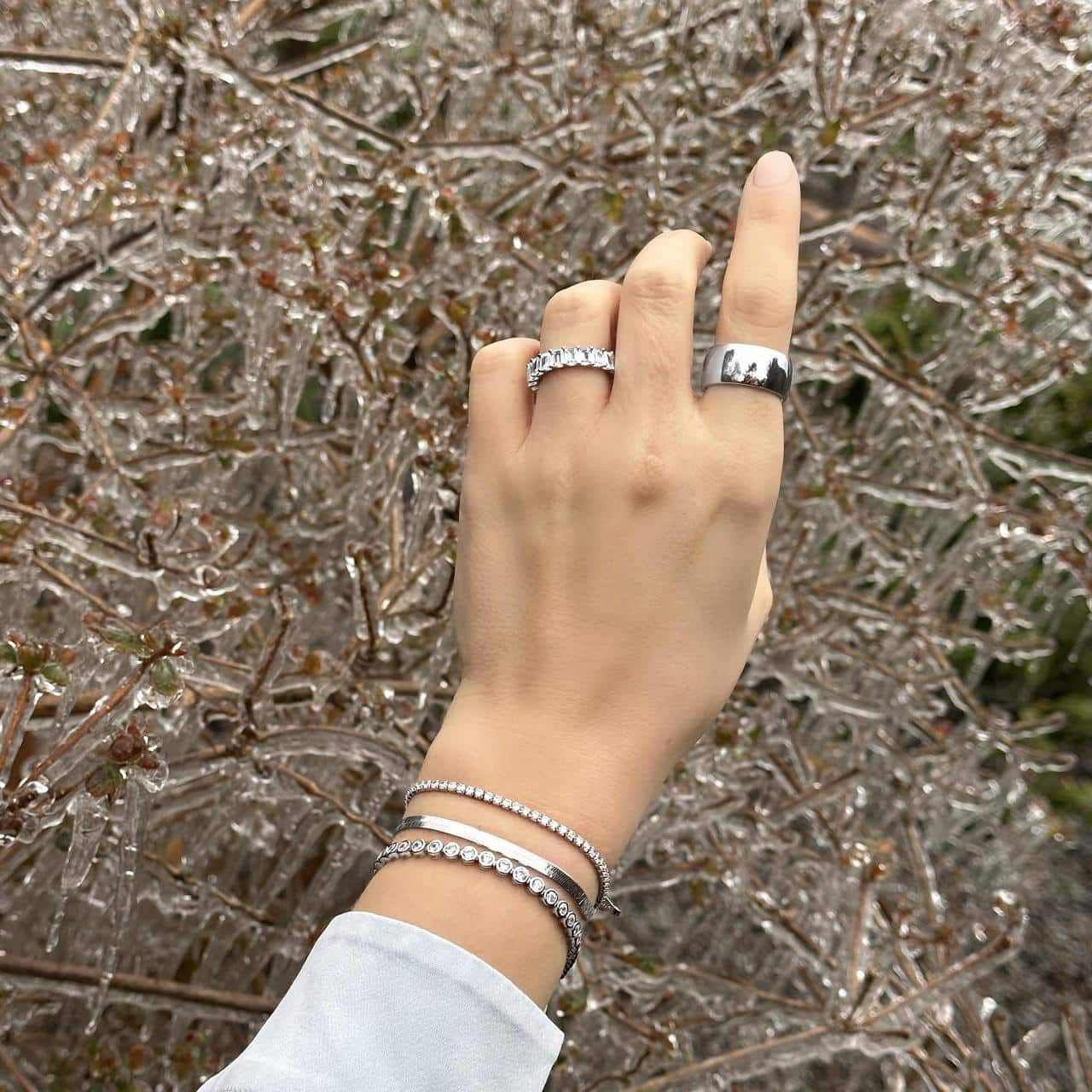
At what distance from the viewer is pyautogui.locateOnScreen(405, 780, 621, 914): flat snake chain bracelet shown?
0.84 m

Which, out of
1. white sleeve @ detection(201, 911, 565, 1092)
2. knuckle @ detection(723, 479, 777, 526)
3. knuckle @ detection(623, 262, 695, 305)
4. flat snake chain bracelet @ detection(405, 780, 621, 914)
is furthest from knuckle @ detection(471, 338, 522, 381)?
white sleeve @ detection(201, 911, 565, 1092)

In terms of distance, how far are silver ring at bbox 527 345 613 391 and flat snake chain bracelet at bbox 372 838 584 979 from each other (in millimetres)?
490

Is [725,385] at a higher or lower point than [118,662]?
higher

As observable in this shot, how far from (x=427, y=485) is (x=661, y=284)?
82 centimetres

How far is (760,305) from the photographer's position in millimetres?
931

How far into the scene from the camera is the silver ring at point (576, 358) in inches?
38.1

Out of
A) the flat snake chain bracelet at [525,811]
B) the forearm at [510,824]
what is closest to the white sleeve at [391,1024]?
the forearm at [510,824]

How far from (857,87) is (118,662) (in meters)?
2.61

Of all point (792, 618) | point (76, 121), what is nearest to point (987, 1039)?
point (792, 618)

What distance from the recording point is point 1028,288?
8.50 ft

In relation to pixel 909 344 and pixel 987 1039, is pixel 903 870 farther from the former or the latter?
pixel 909 344

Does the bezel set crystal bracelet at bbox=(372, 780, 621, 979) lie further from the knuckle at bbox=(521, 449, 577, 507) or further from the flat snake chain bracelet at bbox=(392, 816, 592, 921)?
the knuckle at bbox=(521, 449, 577, 507)

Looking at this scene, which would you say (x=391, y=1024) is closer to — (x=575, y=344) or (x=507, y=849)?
(x=507, y=849)

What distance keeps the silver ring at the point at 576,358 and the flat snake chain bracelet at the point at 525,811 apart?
1.43ft
